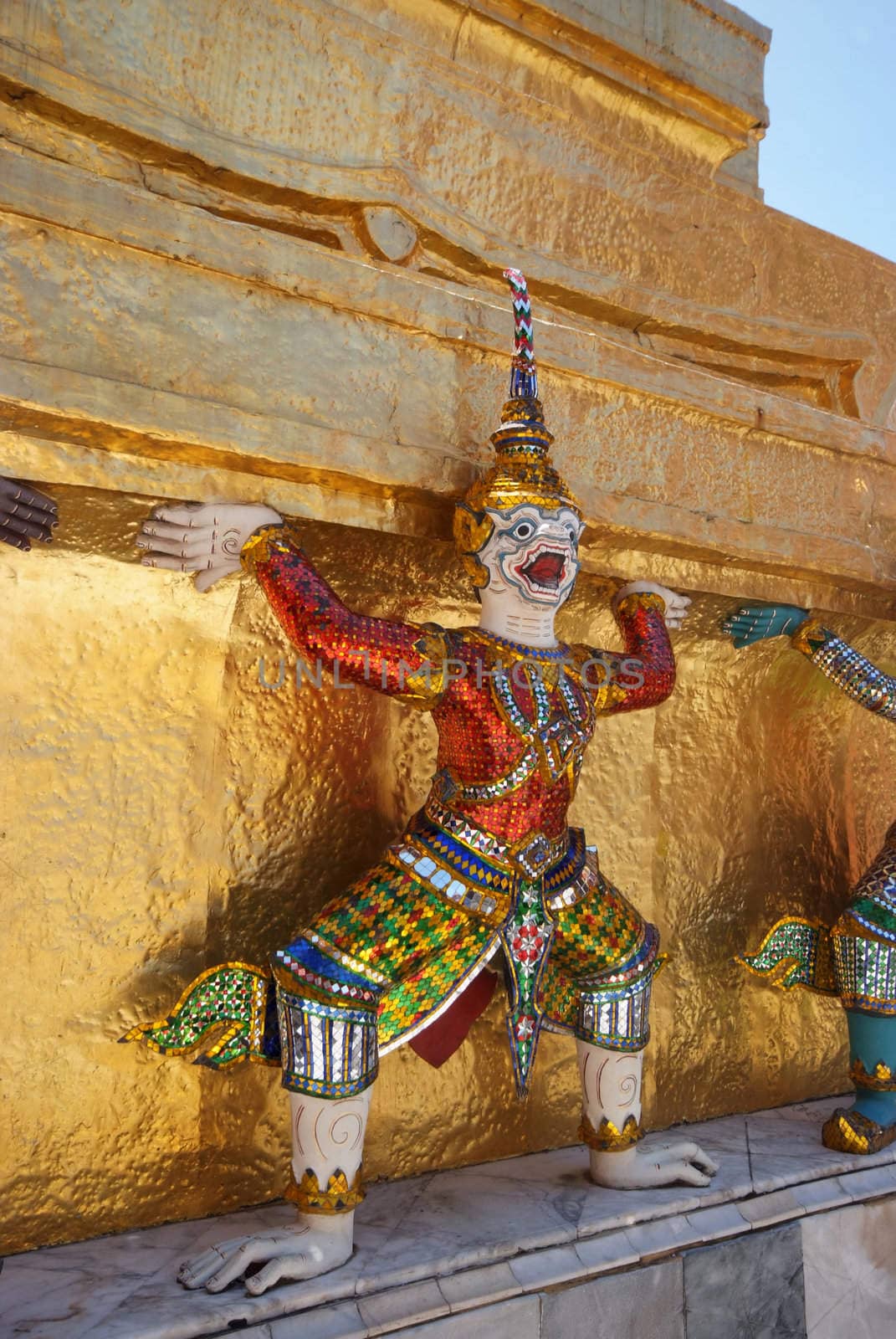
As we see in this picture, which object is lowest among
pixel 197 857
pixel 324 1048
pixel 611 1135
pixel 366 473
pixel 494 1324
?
pixel 494 1324

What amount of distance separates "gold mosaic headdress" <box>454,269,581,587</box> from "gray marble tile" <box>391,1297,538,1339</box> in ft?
4.69

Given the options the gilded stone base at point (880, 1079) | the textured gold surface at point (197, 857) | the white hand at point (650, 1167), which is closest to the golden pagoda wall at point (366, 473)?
the textured gold surface at point (197, 857)

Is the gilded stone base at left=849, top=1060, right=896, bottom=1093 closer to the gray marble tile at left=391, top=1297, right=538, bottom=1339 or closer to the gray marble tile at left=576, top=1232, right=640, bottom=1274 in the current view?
the gray marble tile at left=576, top=1232, right=640, bottom=1274

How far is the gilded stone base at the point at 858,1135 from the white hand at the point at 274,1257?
4.71 ft

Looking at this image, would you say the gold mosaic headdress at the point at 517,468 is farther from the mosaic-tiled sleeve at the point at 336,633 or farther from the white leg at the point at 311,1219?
the white leg at the point at 311,1219

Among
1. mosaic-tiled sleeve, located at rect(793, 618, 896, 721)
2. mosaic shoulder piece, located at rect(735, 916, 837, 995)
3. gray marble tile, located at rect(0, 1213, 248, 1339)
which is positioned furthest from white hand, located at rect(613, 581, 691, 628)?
gray marble tile, located at rect(0, 1213, 248, 1339)

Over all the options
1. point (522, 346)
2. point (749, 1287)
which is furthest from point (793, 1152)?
point (522, 346)

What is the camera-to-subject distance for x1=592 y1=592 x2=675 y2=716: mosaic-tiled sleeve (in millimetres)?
2533

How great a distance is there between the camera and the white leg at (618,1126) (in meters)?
2.39

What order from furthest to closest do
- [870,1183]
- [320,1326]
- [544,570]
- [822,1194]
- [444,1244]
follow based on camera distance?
[870,1183]
[822,1194]
[544,570]
[444,1244]
[320,1326]

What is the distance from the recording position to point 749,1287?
93.0 inches

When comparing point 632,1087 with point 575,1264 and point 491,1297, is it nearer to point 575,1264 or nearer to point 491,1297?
point 575,1264

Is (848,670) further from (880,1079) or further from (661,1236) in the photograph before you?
(661,1236)

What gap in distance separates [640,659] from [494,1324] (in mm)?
1429
